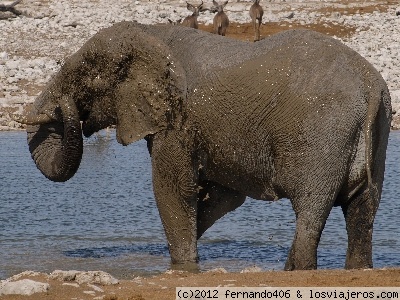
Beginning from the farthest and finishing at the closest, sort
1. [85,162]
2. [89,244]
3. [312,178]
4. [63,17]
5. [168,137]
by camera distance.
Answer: [63,17] < [85,162] < [89,244] < [168,137] < [312,178]

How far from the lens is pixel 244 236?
1199 cm

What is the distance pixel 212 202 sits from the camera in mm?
9961

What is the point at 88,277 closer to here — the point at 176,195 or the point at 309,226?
the point at 309,226

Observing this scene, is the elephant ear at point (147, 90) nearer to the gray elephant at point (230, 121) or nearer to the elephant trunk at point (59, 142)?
the gray elephant at point (230, 121)

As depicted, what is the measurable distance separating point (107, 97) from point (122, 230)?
2830mm

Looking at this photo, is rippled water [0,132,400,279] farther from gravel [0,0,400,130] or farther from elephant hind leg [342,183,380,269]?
gravel [0,0,400,130]

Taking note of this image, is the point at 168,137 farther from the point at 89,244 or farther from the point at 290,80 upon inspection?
the point at 89,244

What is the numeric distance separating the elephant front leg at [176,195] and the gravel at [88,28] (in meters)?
12.5

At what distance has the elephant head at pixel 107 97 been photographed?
9.45 m

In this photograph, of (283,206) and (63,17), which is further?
(63,17)

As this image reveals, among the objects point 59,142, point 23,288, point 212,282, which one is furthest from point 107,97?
point 23,288

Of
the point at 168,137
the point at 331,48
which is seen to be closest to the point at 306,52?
the point at 331,48

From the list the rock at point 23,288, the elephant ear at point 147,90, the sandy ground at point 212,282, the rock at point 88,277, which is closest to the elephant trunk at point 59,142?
the elephant ear at point 147,90

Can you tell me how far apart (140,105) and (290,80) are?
4.96 feet
